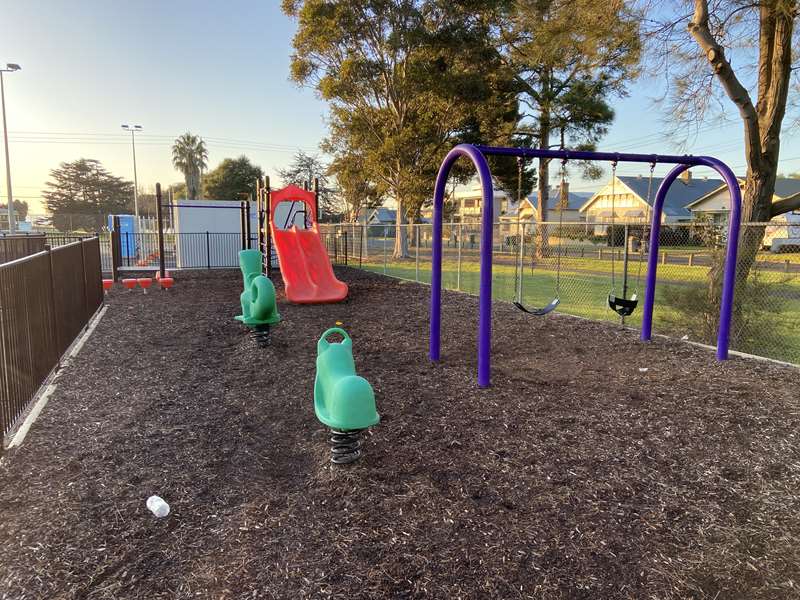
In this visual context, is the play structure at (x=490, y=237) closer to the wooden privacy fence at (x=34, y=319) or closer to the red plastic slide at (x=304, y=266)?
the wooden privacy fence at (x=34, y=319)

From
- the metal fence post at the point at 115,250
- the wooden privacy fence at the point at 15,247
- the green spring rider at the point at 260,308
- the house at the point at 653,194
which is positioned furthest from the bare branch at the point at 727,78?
the house at the point at 653,194

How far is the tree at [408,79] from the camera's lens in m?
22.5

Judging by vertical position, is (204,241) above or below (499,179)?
below

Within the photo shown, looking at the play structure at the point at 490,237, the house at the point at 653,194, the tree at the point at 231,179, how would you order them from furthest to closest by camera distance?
the tree at the point at 231,179 → the house at the point at 653,194 → the play structure at the point at 490,237

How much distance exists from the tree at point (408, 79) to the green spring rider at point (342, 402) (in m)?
21.2

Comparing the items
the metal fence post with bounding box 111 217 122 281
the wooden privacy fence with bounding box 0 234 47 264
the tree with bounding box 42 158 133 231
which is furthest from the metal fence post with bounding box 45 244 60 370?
the tree with bounding box 42 158 133 231

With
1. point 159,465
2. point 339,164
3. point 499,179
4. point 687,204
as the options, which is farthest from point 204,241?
point 687,204

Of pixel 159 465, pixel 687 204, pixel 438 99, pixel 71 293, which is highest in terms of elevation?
pixel 438 99

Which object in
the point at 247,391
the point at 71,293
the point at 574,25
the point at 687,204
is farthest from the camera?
the point at 687,204

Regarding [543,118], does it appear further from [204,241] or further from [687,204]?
[687,204]

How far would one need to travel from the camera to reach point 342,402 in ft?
10.3

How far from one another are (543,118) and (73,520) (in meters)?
25.2

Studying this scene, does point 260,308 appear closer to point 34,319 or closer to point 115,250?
point 34,319

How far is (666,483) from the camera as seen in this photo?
3.21 metres
